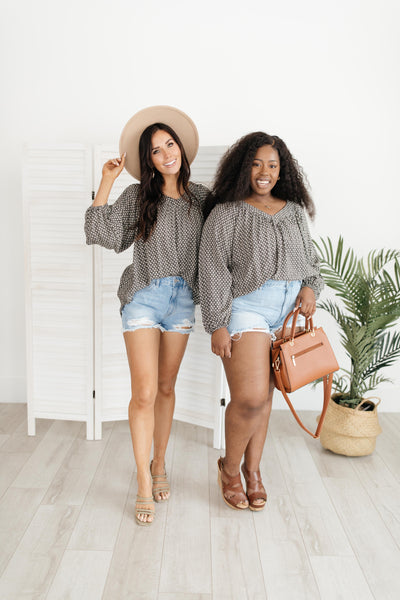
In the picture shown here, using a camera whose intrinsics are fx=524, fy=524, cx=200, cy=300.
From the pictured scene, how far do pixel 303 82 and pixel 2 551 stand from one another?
9.79 ft

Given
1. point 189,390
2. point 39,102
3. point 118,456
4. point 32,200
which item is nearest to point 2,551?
point 118,456

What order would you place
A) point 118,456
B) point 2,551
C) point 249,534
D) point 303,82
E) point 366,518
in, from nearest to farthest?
1. point 2,551
2. point 249,534
3. point 366,518
4. point 118,456
5. point 303,82

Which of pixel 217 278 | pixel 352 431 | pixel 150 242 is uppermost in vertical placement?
pixel 150 242

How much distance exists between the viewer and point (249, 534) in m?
2.15

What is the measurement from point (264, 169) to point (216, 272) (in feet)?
1.54

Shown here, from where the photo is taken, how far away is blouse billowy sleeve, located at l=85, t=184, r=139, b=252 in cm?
217

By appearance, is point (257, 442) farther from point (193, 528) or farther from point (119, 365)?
point (119, 365)

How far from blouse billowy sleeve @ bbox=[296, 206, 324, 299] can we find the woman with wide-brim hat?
0.44m

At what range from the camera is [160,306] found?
2.23 m

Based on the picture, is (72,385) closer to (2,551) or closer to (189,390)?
(189,390)

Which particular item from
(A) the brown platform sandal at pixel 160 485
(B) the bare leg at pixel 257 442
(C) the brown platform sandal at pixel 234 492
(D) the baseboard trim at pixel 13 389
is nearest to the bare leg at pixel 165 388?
(A) the brown platform sandal at pixel 160 485

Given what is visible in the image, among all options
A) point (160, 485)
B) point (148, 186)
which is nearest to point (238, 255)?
point (148, 186)

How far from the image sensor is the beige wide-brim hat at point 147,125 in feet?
7.28

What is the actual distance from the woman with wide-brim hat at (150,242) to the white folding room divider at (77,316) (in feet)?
2.12
